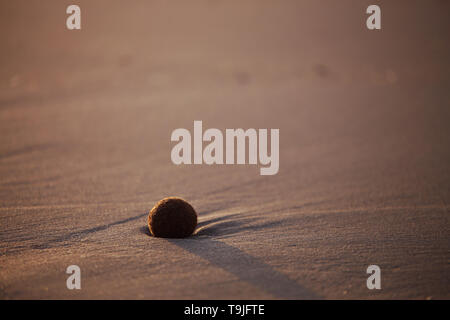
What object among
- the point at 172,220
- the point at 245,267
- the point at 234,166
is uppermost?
the point at 234,166

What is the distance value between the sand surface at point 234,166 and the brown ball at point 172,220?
96 millimetres

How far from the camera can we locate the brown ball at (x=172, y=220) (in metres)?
3.18

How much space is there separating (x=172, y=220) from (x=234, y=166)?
6.99 feet

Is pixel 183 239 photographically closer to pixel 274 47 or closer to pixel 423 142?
pixel 423 142

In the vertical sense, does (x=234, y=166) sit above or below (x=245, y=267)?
above

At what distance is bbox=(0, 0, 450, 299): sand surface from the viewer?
2.73 m

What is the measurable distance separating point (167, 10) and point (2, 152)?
11105mm

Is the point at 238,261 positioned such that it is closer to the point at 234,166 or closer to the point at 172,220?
the point at 172,220

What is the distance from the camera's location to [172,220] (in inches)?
125

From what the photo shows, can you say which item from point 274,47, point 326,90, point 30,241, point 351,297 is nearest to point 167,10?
point 274,47

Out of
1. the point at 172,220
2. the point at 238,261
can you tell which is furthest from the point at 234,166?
the point at 238,261

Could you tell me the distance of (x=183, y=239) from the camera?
317 cm

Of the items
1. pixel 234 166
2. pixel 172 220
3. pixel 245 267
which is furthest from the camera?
pixel 234 166

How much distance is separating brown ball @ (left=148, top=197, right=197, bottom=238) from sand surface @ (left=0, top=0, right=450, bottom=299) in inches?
3.8
